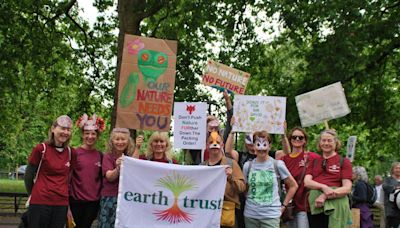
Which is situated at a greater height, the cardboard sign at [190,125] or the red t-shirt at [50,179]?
the cardboard sign at [190,125]

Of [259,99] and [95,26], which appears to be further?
[95,26]

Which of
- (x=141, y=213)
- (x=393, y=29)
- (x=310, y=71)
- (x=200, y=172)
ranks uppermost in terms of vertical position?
(x=393, y=29)

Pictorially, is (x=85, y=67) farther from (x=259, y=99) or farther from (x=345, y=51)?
(x=259, y=99)

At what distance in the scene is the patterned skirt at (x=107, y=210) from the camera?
7.16 metres

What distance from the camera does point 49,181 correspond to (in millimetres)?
6805

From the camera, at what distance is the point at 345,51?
14273mm

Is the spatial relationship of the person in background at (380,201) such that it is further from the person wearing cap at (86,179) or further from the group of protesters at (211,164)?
the person wearing cap at (86,179)

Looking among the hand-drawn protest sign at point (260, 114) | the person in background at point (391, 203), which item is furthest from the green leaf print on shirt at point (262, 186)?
the person in background at point (391, 203)

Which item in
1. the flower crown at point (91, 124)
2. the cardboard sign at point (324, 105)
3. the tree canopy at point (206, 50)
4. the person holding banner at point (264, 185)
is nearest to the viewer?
the person holding banner at point (264, 185)

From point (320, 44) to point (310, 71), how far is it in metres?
1.28

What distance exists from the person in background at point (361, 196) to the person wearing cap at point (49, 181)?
553cm

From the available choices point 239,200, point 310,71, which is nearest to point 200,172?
point 239,200

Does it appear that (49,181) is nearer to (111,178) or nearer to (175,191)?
(111,178)

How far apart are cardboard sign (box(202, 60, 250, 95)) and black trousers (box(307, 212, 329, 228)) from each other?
2.51 metres
